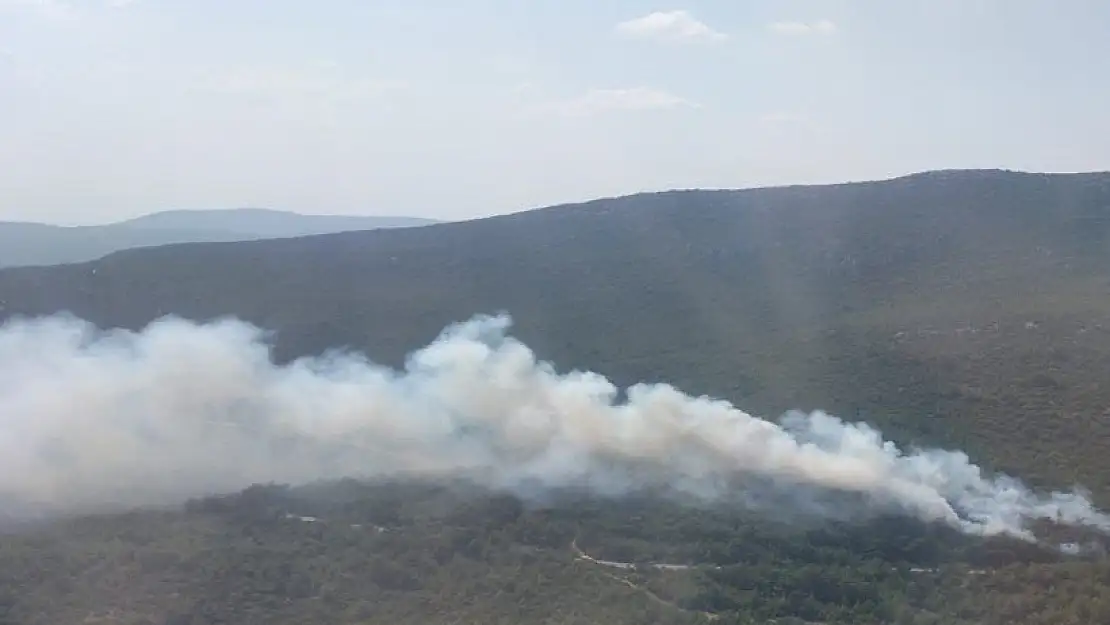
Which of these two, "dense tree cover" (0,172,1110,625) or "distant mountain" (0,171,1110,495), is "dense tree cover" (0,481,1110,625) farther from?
"distant mountain" (0,171,1110,495)

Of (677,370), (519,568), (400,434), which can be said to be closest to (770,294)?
(677,370)

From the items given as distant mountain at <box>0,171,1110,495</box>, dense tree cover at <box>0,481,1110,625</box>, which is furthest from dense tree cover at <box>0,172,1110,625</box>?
distant mountain at <box>0,171,1110,495</box>

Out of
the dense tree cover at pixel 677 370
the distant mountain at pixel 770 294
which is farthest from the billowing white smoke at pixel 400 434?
the distant mountain at pixel 770 294

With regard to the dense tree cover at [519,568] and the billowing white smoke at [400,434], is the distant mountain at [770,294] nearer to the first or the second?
the billowing white smoke at [400,434]

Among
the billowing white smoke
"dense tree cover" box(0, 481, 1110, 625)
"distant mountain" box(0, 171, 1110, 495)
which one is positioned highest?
"distant mountain" box(0, 171, 1110, 495)

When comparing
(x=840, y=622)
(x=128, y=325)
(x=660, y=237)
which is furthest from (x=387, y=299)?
(x=840, y=622)

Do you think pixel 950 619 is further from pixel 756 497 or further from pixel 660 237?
pixel 660 237

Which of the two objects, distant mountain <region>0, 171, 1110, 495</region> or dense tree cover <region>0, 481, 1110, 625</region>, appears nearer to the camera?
dense tree cover <region>0, 481, 1110, 625</region>

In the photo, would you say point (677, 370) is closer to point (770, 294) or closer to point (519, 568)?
point (770, 294)

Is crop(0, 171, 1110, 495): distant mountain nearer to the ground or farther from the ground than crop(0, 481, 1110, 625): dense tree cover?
farther from the ground
